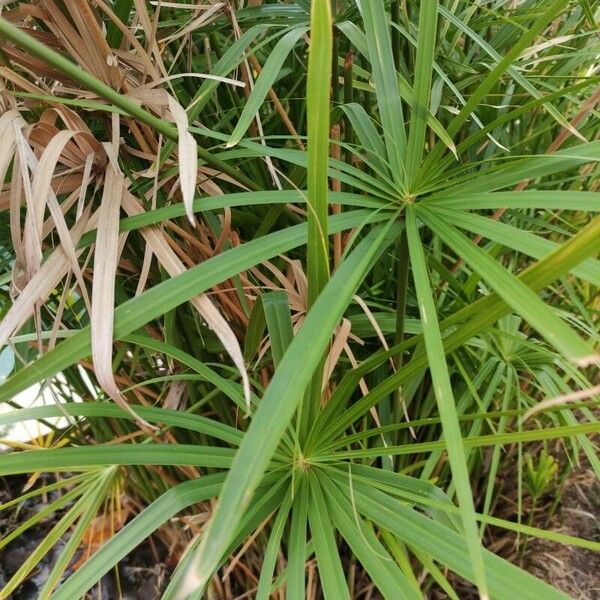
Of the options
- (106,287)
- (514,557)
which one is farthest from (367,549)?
(514,557)

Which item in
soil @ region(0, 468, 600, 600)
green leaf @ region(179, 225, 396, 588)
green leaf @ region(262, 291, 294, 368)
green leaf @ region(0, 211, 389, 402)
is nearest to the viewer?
green leaf @ region(179, 225, 396, 588)

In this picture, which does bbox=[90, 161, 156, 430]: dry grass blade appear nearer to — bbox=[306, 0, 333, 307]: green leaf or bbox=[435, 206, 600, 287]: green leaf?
bbox=[306, 0, 333, 307]: green leaf

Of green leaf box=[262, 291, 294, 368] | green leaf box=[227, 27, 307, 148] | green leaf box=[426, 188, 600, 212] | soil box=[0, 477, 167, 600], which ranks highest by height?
green leaf box=[227, 27, 307, 148]

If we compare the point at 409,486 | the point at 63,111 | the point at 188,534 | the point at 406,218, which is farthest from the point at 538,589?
the point at 188,534

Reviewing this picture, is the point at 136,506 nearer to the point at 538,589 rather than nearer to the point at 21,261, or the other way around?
the point at 21,261

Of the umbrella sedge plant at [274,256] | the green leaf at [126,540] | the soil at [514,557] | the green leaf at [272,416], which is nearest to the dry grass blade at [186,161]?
the umbrella sedge plant at [274,256]

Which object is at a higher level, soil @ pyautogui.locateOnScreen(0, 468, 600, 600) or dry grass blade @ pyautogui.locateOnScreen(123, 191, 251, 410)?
dry grass blade @ pyautogui.locateOnScreen(123, 191, 251, 410)

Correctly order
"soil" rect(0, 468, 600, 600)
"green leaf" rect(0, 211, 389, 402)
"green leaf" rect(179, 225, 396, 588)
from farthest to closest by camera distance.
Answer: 1. "soil" rect(0, 468, 600, 600)
2. "green leaf" rect(0, 211, 389, 402)
3. "green leaf" rect(179, 225, 396, 588)

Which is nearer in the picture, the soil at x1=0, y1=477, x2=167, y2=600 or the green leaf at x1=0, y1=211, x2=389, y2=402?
the green leaf at x1=0, y1=211, x2=389, y2=402

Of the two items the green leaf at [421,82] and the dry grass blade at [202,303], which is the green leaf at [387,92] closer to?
the green leaf at [421,82]

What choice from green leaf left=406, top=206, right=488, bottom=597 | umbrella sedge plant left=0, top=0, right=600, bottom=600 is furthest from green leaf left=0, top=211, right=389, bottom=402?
green leaf left=406, top=206, right=488, bottom=597

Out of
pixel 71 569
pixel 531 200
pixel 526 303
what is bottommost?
Result: pixel 71 569

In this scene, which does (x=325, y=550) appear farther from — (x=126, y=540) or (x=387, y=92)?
(x=387, y=92)
